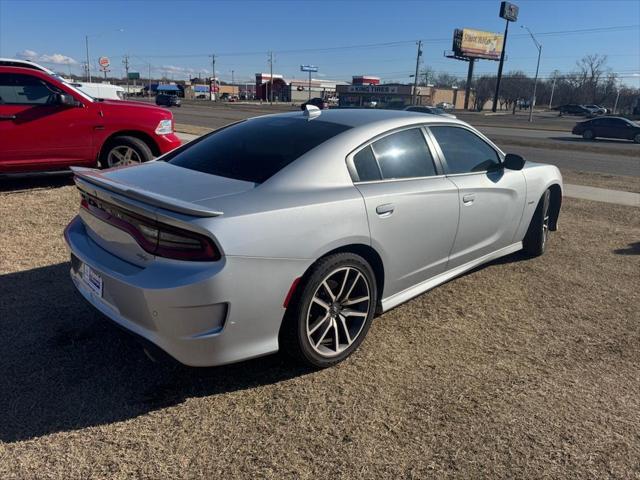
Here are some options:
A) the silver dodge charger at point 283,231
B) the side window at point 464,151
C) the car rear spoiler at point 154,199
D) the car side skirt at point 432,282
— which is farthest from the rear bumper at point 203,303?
the side window at point 464,151

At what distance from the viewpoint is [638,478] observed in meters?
2.33

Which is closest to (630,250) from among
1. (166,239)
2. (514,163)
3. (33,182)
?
(514,163)

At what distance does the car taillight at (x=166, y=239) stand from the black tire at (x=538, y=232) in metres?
3.89

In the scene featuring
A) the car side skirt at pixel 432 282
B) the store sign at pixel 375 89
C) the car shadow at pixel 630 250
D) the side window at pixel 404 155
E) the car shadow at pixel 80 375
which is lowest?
the car shadow at pixel 80 375

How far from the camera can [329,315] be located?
10.0ft

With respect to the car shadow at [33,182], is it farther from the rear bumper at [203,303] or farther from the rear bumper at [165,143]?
the rear bumper at [203,303]

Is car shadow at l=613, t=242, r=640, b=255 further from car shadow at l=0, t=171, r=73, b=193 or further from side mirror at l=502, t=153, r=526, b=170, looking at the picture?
car shadow at l=0, t=171, r=73, b=193

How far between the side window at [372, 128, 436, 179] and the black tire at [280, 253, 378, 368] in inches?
29.8

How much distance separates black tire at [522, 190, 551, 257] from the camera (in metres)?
5.21

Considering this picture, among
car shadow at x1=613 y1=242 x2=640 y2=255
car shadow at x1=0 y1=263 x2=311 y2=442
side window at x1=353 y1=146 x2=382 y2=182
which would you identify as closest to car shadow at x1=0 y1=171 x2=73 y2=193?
car shadow at x1=0 y1=263 x2=311 y2=442

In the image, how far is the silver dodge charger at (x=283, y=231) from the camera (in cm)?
250

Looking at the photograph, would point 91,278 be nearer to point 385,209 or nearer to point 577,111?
point 385,209

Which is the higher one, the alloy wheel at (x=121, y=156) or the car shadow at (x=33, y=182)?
the alloy wheel at (x=121, y=156)

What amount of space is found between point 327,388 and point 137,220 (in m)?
1.44
